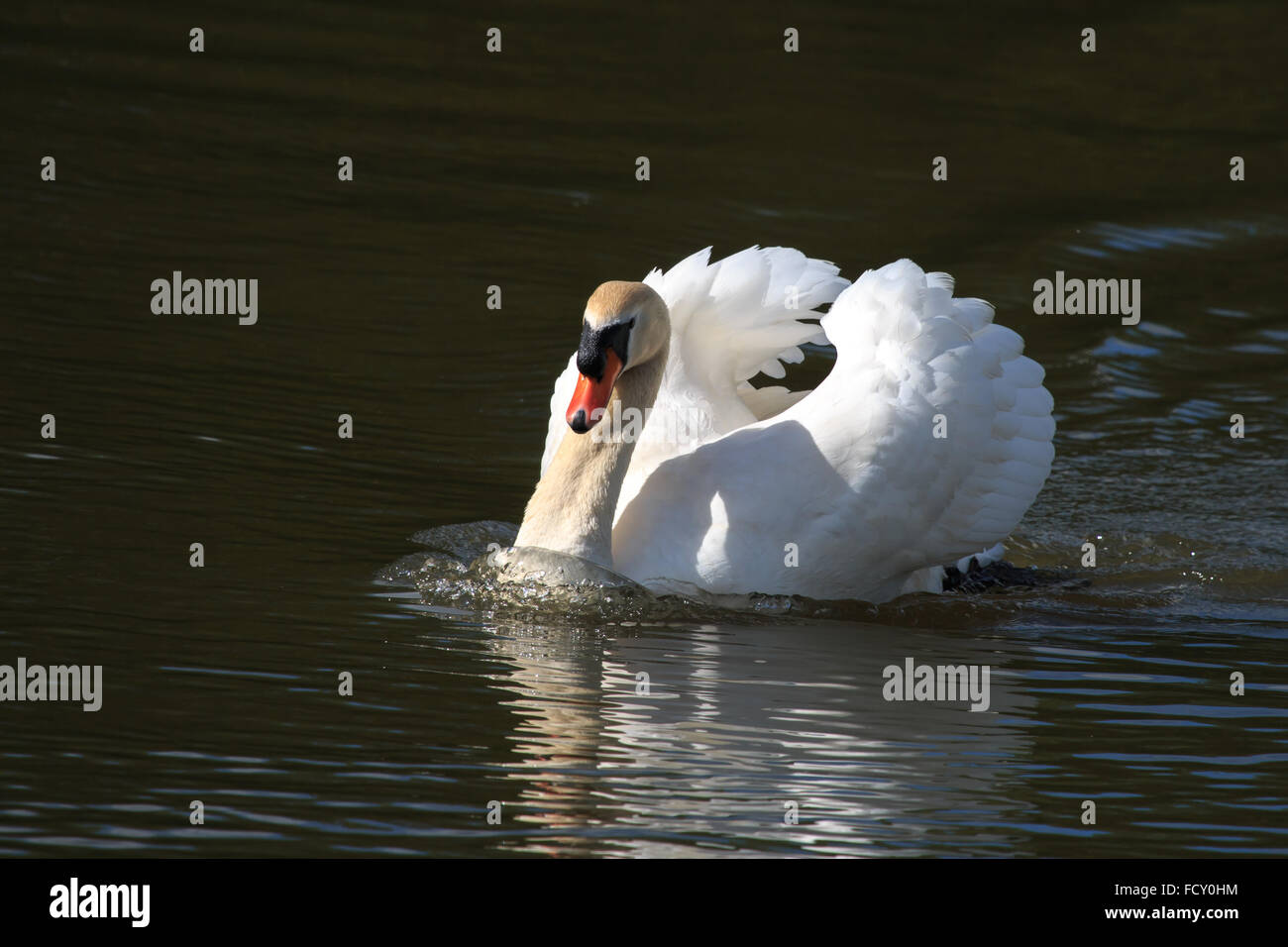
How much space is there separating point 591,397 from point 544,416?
11.8ft

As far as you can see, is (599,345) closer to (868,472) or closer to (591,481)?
(591,481)

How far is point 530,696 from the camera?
7.01 metres

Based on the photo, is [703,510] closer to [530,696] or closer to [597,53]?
[530,696]

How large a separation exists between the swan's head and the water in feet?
2.69

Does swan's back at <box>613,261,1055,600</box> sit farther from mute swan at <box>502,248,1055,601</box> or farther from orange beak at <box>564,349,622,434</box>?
orange beak at <box>564,349,622,434</box>

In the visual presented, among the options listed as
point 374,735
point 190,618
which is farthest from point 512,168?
point 374,735

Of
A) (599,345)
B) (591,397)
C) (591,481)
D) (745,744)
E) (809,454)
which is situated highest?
(599,345)

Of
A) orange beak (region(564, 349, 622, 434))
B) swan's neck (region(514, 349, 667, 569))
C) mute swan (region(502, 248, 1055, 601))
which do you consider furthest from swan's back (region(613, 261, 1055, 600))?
orange beak (region(564, 349, 622, 434))

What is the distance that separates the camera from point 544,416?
11.7 meters

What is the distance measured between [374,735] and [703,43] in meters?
12.7

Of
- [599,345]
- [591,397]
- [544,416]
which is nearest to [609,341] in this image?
[599,345]

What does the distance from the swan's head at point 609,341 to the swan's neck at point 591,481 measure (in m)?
0.17
